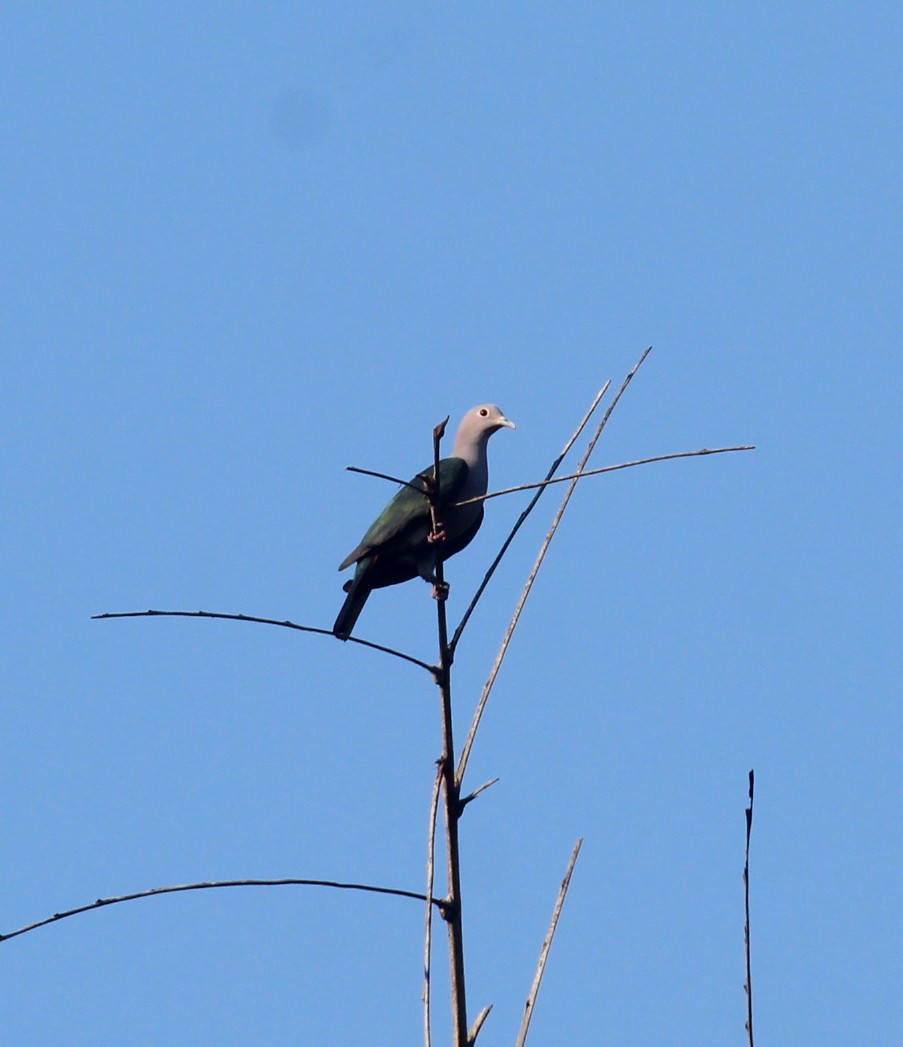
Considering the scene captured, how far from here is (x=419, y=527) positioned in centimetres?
868

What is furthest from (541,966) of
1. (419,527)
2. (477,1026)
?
(419,527)

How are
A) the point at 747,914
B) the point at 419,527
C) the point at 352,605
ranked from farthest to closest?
the point at 352,605 < the point at 419,527 < the point at 747,914

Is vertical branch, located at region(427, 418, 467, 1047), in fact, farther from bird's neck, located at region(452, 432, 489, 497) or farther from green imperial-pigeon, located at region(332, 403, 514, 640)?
bird's neck, located at region(452, 432, 489, 497)

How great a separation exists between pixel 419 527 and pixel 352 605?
25.4 inches

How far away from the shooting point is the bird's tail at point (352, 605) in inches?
352

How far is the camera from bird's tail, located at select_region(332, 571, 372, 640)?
352 inches

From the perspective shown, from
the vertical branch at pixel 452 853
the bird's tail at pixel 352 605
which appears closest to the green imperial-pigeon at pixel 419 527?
the bird's tail at pixel 352 605

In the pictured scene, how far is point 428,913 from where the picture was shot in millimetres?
3064

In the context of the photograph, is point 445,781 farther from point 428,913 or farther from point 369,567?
point 369,567

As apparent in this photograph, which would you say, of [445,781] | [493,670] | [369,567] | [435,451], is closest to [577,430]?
[435,451]

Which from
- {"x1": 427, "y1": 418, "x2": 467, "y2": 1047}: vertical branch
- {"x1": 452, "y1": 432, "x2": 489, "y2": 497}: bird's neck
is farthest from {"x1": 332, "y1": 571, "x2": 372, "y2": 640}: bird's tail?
{"x1": 427, "y1": 418, "x2": 467, "y2": 1047}: vertical branch

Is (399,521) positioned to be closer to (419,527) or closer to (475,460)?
(419,527)

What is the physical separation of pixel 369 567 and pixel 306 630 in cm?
540

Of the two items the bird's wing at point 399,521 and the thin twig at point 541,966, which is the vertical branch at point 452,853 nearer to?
the thin twig at point 541,966
